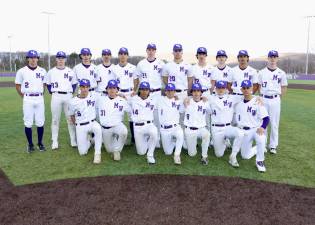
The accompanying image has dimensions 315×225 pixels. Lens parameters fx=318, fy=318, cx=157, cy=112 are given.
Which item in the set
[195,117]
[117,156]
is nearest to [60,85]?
[117,156]

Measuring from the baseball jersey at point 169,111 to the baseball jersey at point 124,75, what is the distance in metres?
1.06

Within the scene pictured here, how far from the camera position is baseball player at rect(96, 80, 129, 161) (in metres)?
6.66

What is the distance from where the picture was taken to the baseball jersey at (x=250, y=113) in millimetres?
6253

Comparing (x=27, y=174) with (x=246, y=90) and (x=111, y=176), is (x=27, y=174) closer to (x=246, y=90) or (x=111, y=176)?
(x=111, y=176)

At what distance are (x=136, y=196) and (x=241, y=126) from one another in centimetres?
274

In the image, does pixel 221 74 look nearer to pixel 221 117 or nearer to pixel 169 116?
pixel 221 117

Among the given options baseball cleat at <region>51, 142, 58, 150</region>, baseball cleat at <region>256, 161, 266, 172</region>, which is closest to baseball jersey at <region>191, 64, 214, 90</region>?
baseball cleat at <region>256, 161, 266, 172</region>

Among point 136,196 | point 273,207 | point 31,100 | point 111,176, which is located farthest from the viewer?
point 31,100

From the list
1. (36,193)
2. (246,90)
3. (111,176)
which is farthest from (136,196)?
(246,90)

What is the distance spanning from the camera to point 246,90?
631cm

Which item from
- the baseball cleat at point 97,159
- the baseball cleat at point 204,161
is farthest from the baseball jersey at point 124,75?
the baseball cleat at point 204,161

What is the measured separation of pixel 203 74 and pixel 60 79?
320 centimetres

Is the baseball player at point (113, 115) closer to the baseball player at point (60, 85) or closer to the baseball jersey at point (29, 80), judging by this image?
the baseball player at point (60, 85)

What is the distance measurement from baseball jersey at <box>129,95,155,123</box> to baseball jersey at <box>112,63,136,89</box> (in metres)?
0.73
